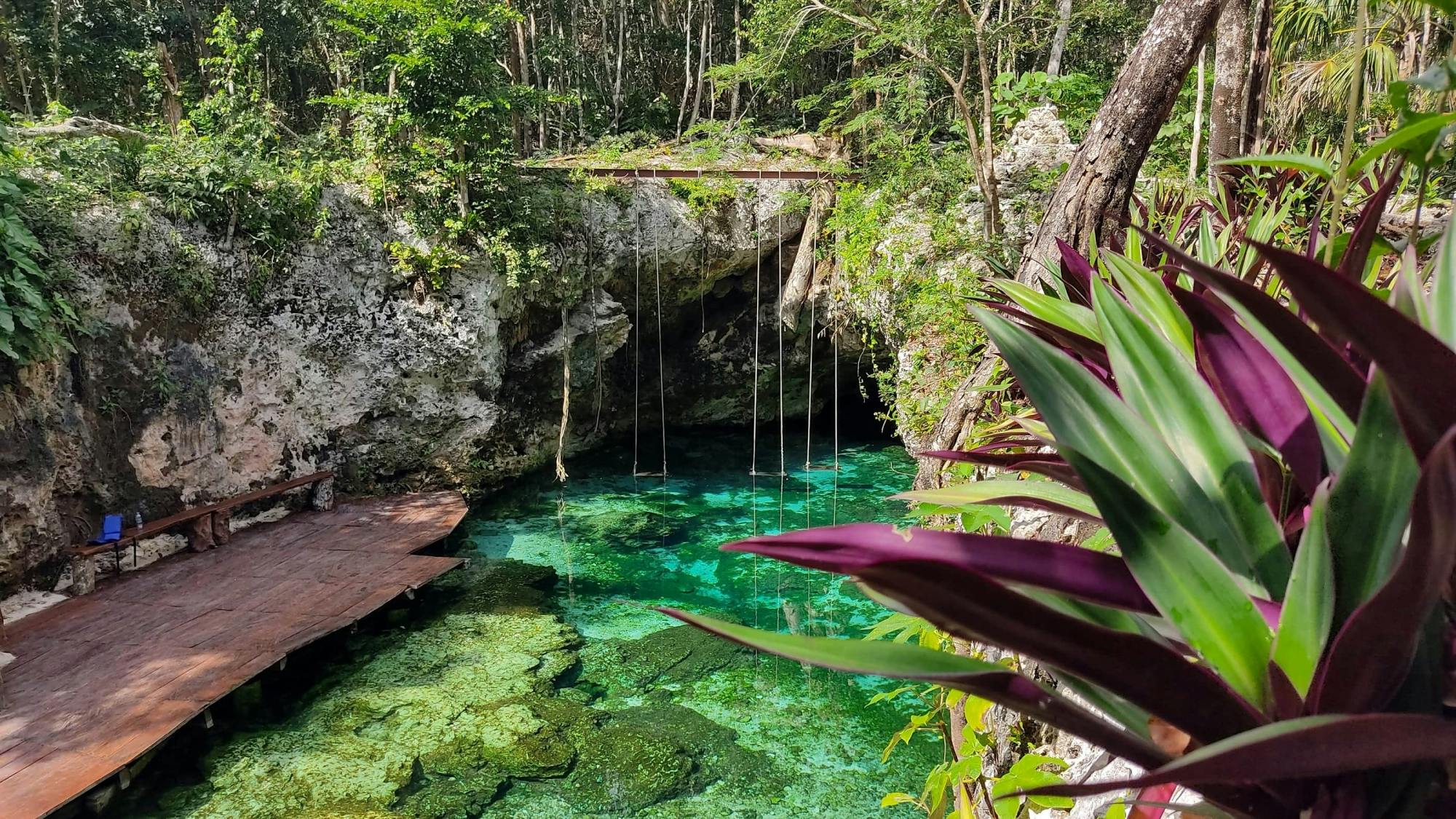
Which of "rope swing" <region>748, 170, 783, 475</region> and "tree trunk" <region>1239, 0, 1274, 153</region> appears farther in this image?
"rope swing" <region>748, 170, 783, 475</region>

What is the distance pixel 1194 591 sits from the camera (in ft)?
1.47

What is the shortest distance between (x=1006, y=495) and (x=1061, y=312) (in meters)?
0.57

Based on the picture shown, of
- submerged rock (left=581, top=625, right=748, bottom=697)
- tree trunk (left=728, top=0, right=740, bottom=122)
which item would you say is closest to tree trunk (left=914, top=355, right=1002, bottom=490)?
submerged rock (left=581, top=625, right=748, bottom=697)

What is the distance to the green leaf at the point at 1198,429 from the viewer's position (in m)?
0.52

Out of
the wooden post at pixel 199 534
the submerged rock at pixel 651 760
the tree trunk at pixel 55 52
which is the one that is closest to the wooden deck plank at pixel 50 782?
the submerged rock at pixel 651 760

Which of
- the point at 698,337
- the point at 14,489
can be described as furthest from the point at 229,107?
the point at 698,337

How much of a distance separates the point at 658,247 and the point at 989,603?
8219 mm

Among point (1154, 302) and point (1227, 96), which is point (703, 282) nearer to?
point (1227, 96)

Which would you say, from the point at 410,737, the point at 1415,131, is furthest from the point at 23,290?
the point at 1415,131

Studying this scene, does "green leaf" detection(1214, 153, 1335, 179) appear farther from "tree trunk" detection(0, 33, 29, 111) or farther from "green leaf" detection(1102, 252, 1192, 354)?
"tree trunk" detection(0, 33, 29, 111)

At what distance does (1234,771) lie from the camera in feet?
1.13

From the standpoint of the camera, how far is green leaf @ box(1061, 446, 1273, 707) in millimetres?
440

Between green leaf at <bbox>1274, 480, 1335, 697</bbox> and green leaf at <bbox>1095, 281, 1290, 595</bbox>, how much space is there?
9 cm

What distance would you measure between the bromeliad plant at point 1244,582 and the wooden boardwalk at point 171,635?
3.79m
